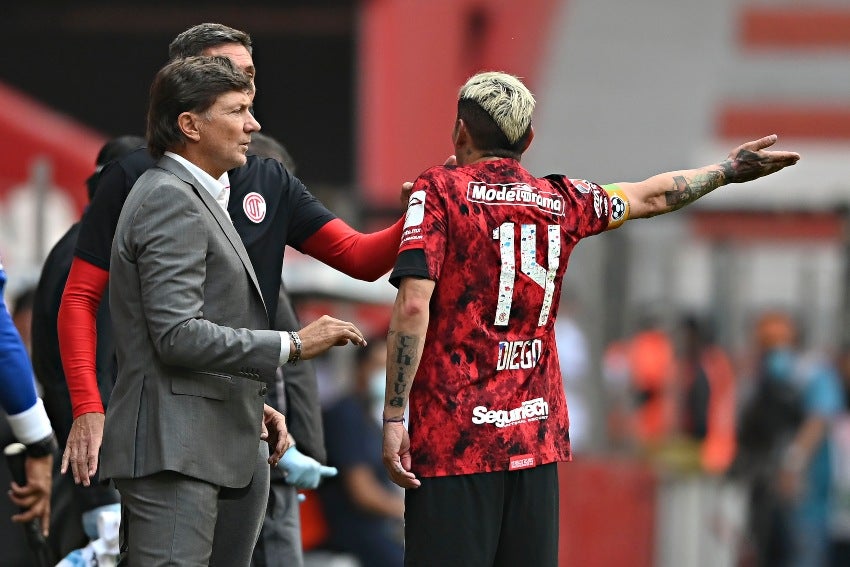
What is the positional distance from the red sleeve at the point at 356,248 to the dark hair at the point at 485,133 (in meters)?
0.35

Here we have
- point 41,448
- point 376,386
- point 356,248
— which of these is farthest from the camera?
point 376,386

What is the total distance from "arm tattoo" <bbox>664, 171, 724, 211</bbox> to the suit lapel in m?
1.33

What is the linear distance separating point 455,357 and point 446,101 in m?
15.9

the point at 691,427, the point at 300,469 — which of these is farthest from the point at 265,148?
the point at 691,427

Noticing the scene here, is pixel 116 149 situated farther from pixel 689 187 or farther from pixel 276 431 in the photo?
pixel 689 187

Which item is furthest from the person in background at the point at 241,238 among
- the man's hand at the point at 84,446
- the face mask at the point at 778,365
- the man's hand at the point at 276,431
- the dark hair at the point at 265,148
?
the face mask at the point at 778,365

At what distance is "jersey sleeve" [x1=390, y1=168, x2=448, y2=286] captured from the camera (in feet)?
14.7

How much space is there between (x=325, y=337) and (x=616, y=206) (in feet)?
3.48

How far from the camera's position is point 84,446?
4461 mm

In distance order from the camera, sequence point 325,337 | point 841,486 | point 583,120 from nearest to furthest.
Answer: point 325,337
point 841,486
point 583,120

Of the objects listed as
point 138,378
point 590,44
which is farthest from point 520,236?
point 590,44

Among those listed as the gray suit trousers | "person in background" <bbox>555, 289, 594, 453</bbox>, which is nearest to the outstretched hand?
the gray suit trousers

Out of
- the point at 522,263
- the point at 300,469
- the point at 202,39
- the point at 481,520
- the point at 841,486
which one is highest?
the point at 202,39

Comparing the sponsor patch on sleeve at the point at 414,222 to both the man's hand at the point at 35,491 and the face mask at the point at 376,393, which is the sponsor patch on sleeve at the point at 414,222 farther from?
the face mask at the point at 376,393
